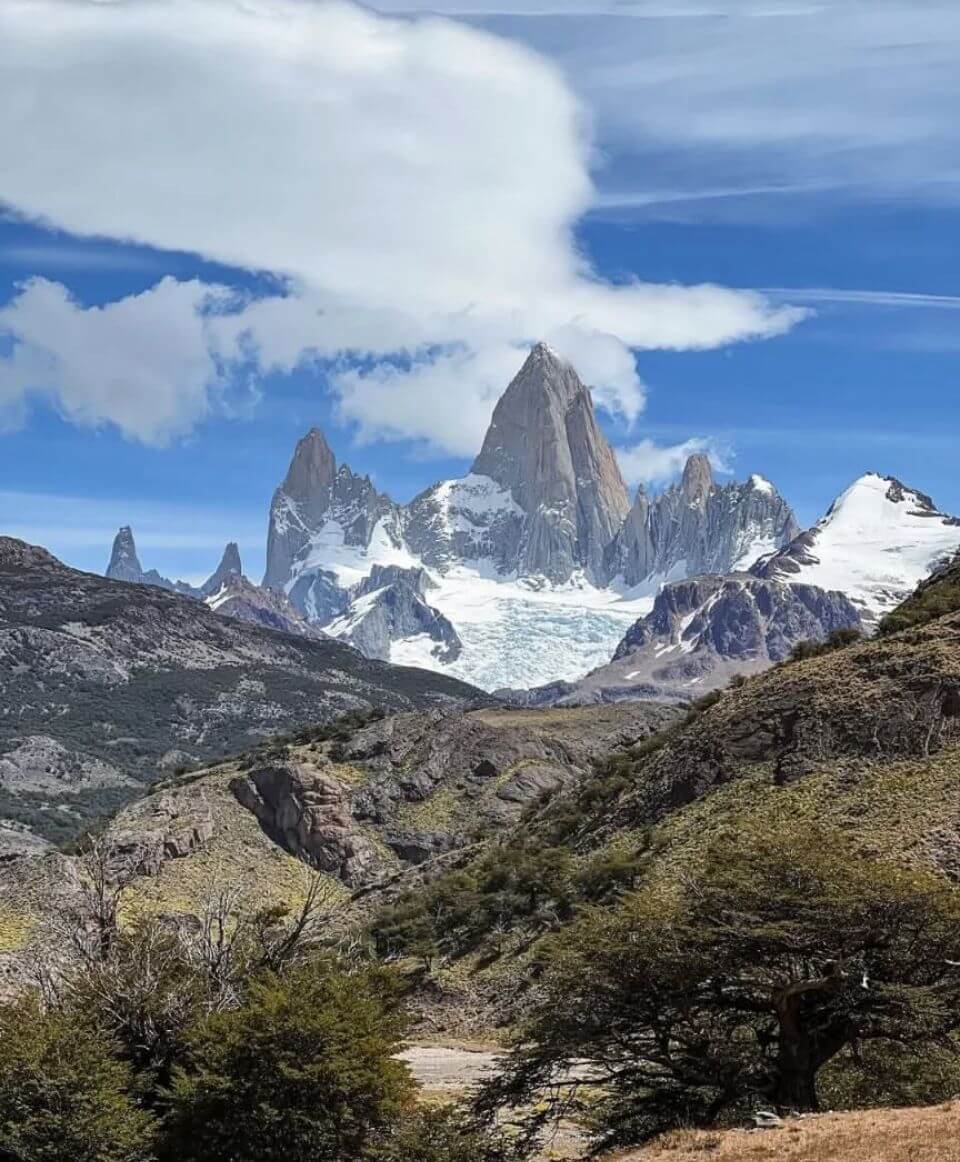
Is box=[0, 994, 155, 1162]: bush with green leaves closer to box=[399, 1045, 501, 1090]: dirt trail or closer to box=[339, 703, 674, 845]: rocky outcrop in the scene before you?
box=[399, 1045, 501, 1090]: dirt trail

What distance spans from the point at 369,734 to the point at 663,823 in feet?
176

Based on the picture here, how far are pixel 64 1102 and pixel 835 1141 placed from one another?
18.0 metres

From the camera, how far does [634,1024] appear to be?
Answer: 104ft

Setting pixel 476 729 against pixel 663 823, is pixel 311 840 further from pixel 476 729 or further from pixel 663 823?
pixel 663 823

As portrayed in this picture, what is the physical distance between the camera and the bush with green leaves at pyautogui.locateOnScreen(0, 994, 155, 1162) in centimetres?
2964

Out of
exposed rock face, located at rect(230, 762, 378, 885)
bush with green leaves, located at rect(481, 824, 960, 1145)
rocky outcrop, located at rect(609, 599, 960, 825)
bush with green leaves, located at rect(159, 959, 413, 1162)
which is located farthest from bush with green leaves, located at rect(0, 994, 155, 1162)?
exposed rock face, located at rect(230, 762, 378, 885)

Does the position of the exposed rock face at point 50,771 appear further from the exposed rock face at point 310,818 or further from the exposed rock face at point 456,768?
the exposed rock face at point 310,818

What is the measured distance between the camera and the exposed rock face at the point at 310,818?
9144cm

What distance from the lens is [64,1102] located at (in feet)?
99.5

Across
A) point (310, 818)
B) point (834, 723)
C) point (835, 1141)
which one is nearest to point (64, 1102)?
point (835, 1141)

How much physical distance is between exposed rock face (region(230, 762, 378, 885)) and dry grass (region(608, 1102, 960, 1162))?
2560 inches

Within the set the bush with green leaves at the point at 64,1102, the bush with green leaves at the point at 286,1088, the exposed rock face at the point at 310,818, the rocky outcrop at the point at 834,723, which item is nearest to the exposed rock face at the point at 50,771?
the exposed rock face at the point at 310,818

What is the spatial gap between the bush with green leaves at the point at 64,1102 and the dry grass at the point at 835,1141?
11814 mm

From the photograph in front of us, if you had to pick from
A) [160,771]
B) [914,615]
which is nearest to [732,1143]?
[914,615]
